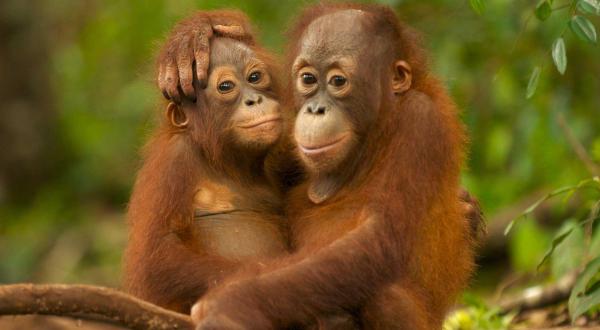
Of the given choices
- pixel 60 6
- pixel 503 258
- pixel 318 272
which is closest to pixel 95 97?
pixel 60 6

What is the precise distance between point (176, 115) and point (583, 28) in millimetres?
1834

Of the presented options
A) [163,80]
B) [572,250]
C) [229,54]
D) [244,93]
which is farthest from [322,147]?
[572,250]

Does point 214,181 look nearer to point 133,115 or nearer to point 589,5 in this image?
point 589,5

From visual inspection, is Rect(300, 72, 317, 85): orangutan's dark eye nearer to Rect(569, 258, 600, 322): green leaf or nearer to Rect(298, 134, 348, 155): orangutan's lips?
Rect(298, 134, 348, 155): orangutan's lips

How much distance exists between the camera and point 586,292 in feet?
18.6

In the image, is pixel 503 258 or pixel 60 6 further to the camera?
pixel 60 6

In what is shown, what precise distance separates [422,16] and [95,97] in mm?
6889

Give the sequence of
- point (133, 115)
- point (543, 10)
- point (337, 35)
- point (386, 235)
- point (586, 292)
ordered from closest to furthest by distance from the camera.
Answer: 1. point (386, 235)
2. point (543, 10)
3. point (337, 35)
4. point (586, 292)
5. point (133, 115)

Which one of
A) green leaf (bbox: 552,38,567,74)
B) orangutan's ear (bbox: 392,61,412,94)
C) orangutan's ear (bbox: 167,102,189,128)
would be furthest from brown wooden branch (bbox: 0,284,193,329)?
green leaf (bbox: 552,38,567,74)

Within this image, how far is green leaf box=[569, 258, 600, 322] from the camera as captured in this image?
5570 millimetres

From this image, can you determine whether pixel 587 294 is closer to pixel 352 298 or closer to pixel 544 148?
pixel 352 298

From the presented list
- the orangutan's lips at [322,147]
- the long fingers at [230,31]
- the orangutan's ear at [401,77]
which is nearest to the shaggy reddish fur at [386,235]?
the orangutan's ear at [401,77]

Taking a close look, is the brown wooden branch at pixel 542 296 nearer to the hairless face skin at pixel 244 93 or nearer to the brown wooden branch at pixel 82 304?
the hairless face skin at pixel 244 93

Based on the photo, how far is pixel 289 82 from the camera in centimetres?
592
